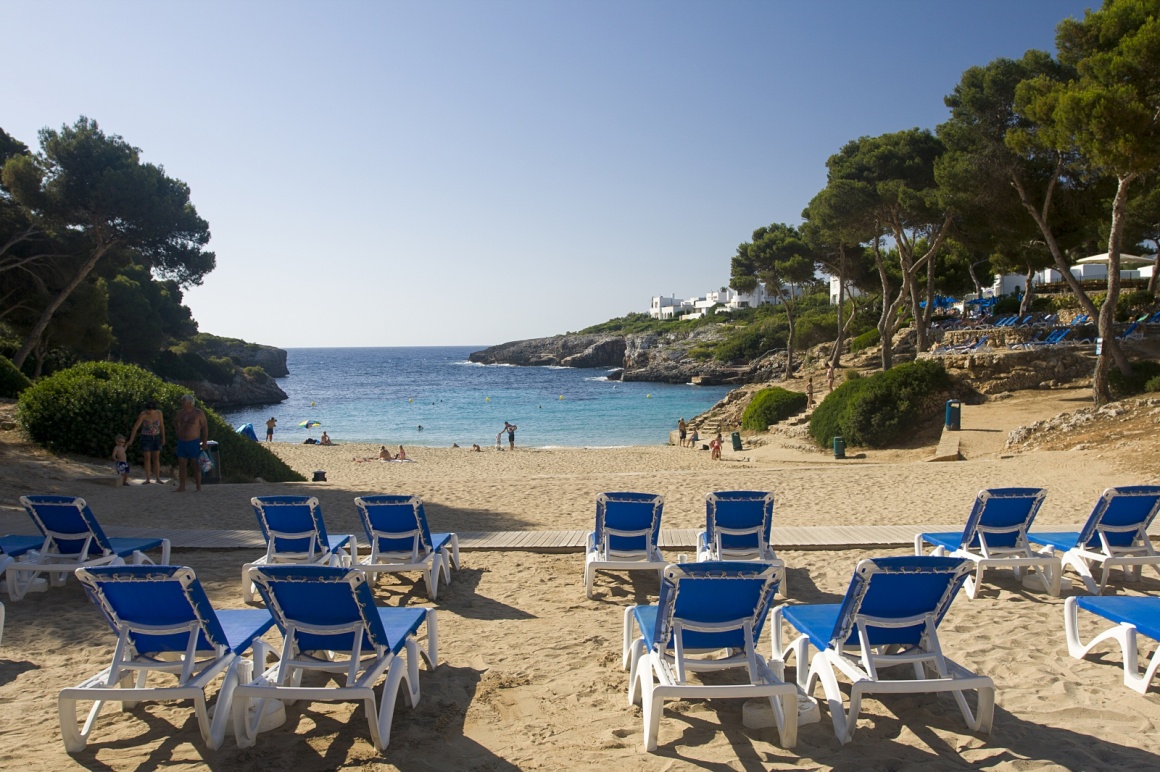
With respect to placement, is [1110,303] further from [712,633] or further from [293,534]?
[293,534]

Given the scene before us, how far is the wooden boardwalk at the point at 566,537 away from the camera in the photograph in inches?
320

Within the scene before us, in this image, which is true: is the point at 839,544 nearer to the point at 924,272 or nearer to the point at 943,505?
the point at 943,505

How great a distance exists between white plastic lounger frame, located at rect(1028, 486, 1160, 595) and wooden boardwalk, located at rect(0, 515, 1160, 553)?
1.89 meters

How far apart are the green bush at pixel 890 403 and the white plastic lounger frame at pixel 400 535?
53.8 feet

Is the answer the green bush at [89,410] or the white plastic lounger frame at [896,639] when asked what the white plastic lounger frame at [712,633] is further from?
the green bush at [89,410]

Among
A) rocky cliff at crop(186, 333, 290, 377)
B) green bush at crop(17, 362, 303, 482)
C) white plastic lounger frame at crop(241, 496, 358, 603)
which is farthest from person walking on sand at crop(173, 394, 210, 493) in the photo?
rocky cliff at crop(186, 333, 290, 377)

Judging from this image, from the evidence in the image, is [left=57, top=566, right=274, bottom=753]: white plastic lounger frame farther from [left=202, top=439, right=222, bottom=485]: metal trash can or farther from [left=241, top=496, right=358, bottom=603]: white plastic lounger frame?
[left=202, top=439, right=222, bottom=485]: metal trash can

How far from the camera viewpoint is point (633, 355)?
93562mm

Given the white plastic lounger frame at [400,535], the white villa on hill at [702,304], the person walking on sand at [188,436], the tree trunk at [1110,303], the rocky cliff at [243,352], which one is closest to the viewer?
the white plastic lounger frame at [400,535]

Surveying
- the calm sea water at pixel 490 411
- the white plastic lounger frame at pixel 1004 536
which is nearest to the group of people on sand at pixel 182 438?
the white plastic lounger frame at pixel 1004 536

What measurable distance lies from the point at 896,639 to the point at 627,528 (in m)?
3.05

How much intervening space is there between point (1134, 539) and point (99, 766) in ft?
24.4

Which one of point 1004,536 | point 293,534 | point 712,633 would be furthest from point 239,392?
point 712,633

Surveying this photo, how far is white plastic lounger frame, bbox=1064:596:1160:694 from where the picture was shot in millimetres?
4300
